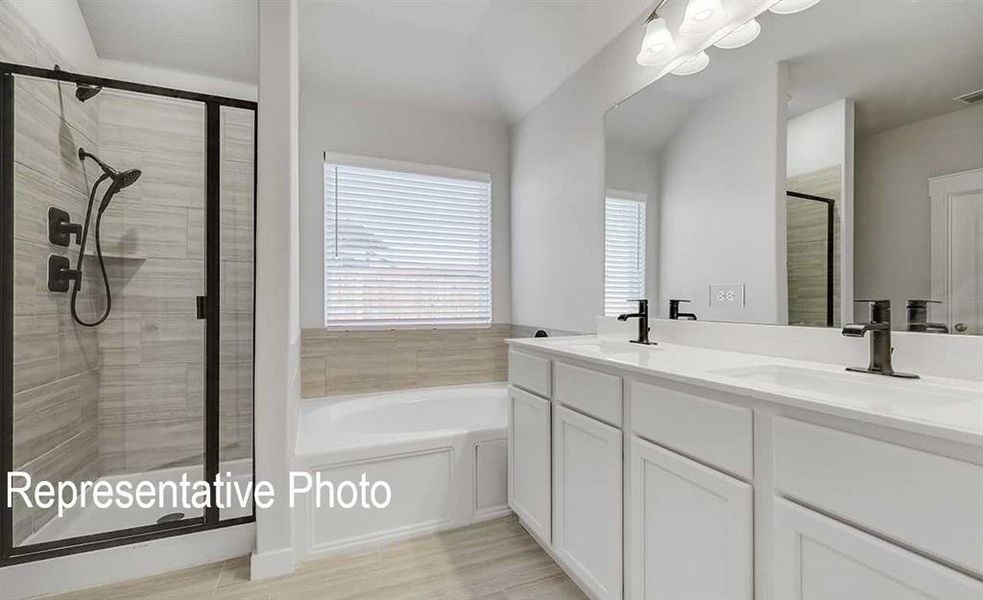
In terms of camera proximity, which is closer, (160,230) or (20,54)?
(20,54)

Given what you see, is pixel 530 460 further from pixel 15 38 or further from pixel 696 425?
pixel 15 38

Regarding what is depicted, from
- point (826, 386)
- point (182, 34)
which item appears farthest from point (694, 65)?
point (182, 34)

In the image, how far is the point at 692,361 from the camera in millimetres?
1450

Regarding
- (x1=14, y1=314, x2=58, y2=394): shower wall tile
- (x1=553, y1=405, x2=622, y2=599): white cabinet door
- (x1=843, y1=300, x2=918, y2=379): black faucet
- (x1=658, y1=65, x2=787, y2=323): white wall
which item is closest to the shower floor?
(x1=14, y1=314, x2=58, y2=394): shower wall tile

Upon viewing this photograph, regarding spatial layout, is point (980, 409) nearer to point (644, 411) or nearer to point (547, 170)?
point (644, 411)

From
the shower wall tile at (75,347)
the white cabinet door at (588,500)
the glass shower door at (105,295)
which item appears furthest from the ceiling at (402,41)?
the white cabinet door at (588,500)

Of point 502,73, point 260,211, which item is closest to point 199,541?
point 260,211

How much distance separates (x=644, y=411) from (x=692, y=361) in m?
0.30

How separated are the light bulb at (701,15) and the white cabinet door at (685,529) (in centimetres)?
167

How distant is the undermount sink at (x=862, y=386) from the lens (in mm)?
945

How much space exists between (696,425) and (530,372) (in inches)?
34.3

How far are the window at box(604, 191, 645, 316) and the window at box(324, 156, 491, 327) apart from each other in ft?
3.94

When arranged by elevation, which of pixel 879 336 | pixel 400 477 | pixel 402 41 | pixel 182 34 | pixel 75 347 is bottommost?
pixel 400 477

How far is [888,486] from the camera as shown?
757 millimetres
